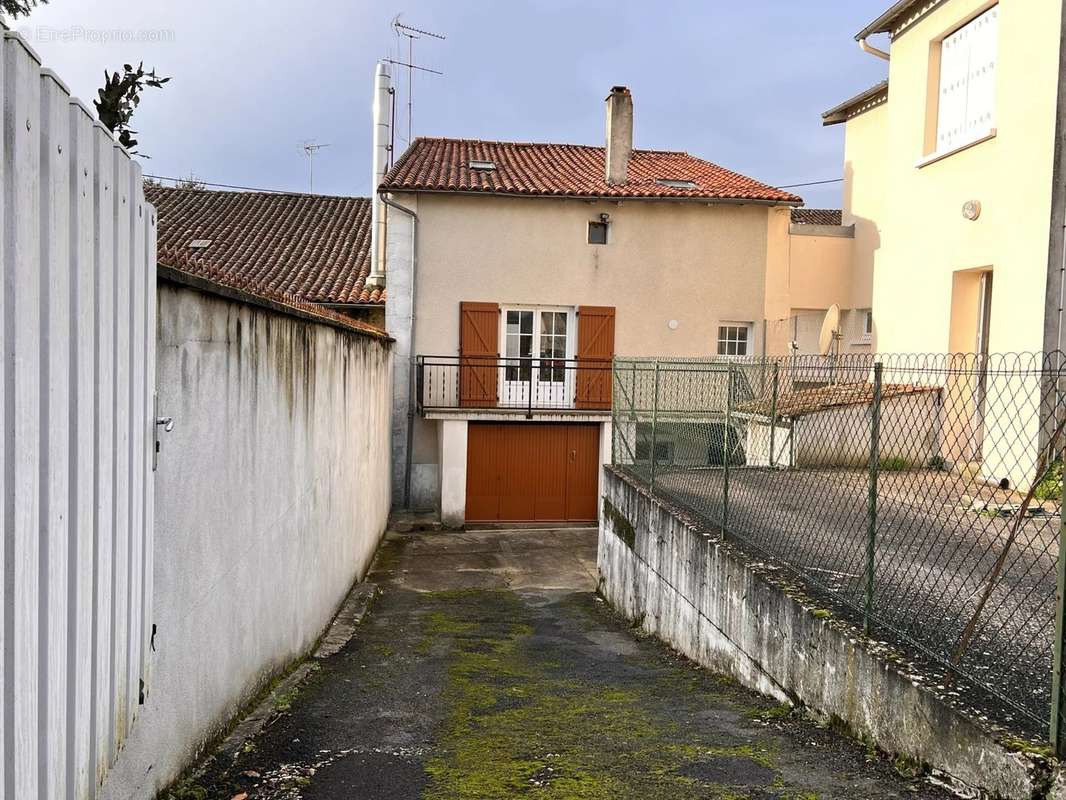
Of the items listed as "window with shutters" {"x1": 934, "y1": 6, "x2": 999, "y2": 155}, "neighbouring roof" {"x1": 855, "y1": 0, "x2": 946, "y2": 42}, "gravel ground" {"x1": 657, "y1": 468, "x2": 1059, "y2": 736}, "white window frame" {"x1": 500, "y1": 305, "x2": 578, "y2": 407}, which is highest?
"neighbouring roof" {"x1": 855, "y1": 0, "x2": 946, "y2": 42}

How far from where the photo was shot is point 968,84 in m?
10.9

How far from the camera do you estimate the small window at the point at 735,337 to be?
19688 millimetres

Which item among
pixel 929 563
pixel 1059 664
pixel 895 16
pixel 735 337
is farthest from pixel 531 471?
pixel 1059 664

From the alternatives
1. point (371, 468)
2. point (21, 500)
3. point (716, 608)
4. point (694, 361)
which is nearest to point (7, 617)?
point (21, 500)

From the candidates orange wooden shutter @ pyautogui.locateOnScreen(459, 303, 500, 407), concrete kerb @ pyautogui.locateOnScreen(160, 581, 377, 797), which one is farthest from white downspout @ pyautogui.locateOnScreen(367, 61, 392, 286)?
concrete kerb @ pyautogui.locateOnScreen(160, 581, 377, 797)

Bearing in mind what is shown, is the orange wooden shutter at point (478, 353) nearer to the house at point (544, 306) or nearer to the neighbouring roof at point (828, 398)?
the house at point (544, 306)

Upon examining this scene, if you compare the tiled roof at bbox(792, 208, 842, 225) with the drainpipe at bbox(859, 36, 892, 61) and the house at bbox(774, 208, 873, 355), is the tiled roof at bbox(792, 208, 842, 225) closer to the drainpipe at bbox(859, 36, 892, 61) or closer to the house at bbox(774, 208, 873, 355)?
the house at bbox(774, 208, 873, 355)

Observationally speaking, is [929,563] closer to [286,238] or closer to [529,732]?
[529,732]

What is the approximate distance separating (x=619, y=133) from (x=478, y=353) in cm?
558

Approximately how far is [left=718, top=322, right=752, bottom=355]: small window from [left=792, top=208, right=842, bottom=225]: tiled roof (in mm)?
5516

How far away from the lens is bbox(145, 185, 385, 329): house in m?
19.4

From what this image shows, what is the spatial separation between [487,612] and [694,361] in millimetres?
3820

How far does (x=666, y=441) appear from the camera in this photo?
10.1 m

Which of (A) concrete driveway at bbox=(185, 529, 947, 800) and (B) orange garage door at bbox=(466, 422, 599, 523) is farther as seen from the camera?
(B) orange garage door at bbox=(466, 422, 599, 523)
